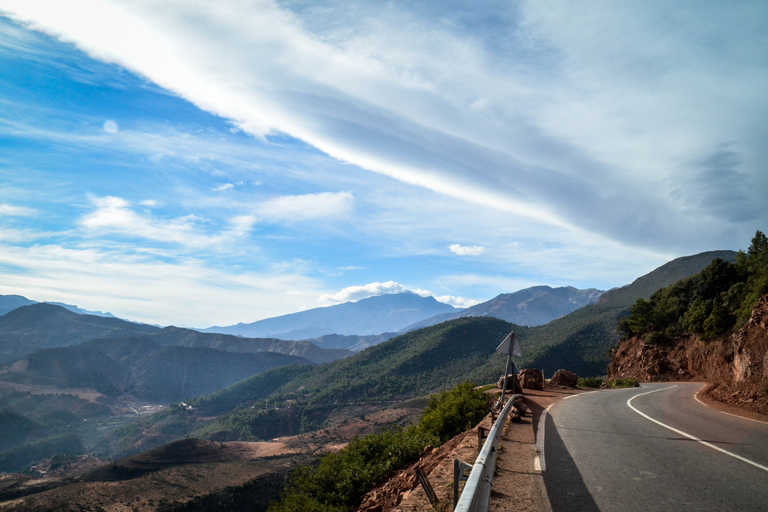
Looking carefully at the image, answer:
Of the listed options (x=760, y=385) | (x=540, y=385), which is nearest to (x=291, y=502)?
(x=540, y=385)

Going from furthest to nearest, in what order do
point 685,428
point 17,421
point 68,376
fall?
point 68,376 → point 17,421 → point 685,428

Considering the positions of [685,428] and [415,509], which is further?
[685,428]

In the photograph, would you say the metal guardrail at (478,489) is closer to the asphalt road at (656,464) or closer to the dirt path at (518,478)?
the dirt path at (518,478)

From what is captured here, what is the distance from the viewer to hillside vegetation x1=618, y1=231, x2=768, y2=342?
32562 mm

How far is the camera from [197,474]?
179 feet

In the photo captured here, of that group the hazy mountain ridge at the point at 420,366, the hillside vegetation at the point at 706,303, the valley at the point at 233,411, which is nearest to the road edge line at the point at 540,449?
the hillside vegetation at the point at 706,303

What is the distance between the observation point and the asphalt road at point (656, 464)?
481 centimetres

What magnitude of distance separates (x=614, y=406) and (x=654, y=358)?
35.5 m

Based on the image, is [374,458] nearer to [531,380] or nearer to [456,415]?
[456,415]

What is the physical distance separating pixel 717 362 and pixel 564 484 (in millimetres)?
35824

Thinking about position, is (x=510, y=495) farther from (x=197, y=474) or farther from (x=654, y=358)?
(x=197, y=474)

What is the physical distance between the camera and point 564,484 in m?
5.54

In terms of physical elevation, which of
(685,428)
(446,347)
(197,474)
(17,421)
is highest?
(685,428)

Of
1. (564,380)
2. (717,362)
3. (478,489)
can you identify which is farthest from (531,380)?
(478,489)
